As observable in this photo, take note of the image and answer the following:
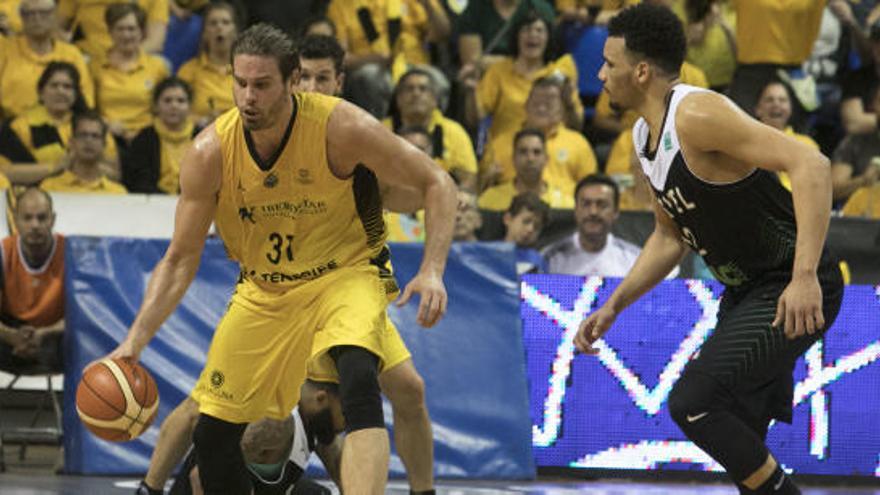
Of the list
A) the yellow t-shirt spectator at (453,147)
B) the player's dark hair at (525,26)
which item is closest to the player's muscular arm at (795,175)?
the yellow t-shirt spectator at (453,147)

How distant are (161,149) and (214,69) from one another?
116 cm

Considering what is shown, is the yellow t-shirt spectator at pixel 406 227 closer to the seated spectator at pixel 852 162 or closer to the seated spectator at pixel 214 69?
the seated spectator at pixel 214 69

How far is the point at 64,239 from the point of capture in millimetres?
10094

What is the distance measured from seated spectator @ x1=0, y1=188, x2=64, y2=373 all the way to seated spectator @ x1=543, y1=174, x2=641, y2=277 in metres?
3.26

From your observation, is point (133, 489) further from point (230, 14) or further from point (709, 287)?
point (230, 14)

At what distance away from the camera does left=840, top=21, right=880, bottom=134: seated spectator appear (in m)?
13.8

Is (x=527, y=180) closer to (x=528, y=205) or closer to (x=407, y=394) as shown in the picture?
(x=528, y=205)

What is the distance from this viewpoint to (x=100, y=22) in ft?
44.0

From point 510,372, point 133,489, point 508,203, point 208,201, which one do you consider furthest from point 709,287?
point 208,201

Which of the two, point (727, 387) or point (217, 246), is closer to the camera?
point (727, 387)

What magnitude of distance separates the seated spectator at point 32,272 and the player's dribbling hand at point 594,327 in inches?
171

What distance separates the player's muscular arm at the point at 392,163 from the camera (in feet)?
20.2

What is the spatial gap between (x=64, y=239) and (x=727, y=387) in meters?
5.50

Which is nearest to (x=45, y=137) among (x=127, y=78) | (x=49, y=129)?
(x=49, y=129)
